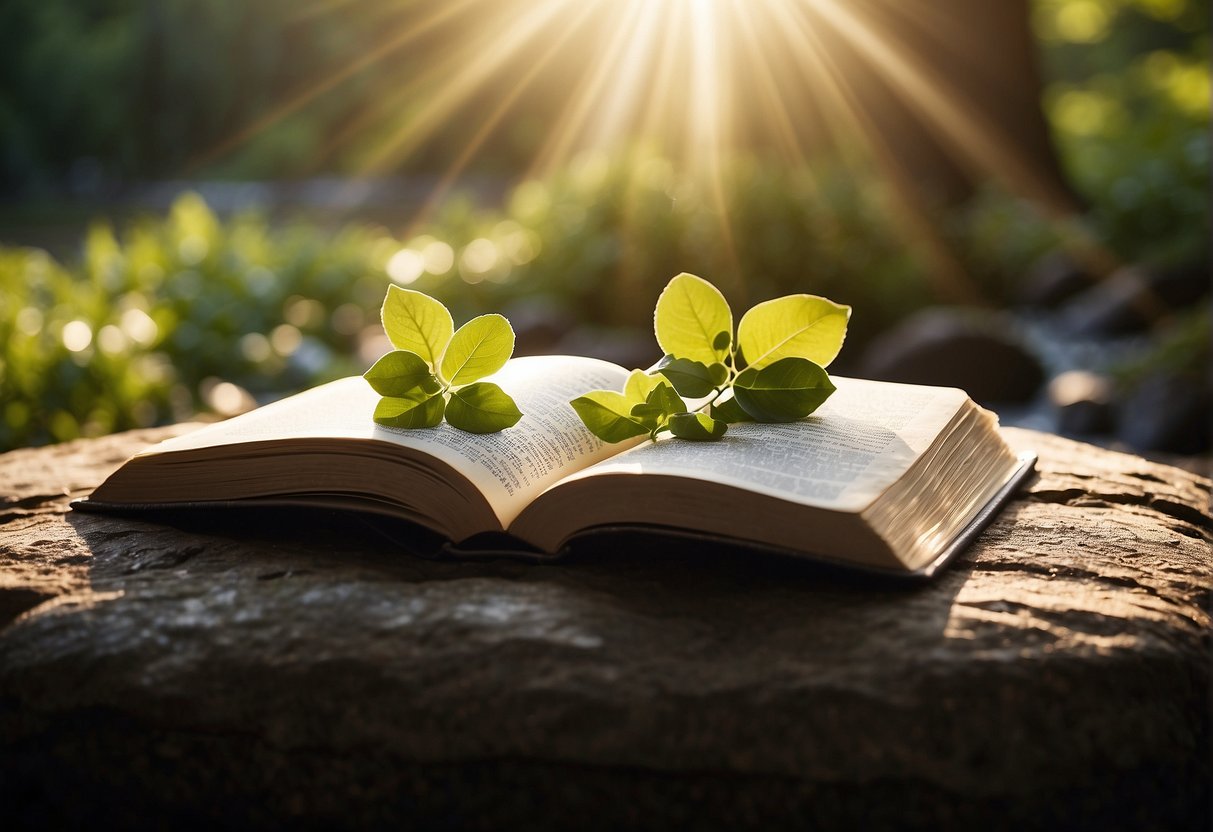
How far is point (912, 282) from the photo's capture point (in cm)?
700

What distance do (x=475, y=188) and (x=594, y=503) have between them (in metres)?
17.9

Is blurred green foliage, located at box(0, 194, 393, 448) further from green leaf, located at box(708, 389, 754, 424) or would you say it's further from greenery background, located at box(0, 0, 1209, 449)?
green leaf, located at box(708, 389, 754, 424)

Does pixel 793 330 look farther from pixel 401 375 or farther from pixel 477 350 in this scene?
pixel 401 375

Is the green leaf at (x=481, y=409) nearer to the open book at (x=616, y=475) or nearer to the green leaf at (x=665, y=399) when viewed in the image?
the open book at (x=616, y=475)

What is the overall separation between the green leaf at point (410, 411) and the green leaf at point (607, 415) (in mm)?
194

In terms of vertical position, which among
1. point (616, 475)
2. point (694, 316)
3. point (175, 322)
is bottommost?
point (616, 475)

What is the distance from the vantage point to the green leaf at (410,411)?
1486 millimetres

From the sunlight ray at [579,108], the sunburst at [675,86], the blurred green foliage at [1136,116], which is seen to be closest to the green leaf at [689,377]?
the sunburst at [675,86]

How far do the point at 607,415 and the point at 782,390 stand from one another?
26 centimetres

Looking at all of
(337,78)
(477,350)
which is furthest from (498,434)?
(337,78)

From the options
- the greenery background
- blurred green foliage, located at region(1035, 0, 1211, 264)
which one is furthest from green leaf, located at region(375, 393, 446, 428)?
blurred green foliage, located at region(1035, 0, 1211, 264)

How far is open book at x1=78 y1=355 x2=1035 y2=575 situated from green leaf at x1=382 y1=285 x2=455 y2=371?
12cm

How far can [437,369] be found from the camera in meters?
1.57

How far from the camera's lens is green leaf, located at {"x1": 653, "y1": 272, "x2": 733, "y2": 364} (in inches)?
62.9
